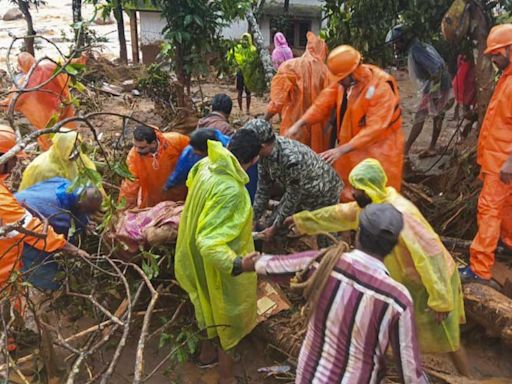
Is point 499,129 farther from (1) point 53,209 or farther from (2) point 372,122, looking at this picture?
(1) point 53,209

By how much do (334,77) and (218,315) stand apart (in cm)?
215

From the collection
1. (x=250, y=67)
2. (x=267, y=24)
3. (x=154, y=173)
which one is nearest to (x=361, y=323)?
(x=154, y=173)

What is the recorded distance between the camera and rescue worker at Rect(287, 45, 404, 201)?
407 centimetres

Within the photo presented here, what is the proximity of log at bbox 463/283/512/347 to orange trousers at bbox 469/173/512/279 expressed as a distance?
9.6 inches

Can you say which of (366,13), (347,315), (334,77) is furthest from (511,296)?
(366,13)

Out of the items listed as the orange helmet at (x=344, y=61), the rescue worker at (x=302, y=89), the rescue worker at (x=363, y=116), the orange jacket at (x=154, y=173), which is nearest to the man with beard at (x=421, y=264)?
the rescue worker at (x=363, y=116)

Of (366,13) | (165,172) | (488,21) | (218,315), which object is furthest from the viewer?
(366,13)

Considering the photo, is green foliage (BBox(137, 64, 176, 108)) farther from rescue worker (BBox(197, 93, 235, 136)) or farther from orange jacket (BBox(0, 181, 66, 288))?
orange jacket (BBox(0, 181, 66, 288))

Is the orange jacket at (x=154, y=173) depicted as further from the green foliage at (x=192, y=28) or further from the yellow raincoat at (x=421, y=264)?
the green foliage at (x=192, y=28)

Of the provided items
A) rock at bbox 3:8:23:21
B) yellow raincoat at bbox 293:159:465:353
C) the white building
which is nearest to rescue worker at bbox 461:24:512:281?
yellow raincoat at bbox 293:159:465:353

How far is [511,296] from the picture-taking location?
381 centimetres

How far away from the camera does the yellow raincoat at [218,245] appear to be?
2768 mm

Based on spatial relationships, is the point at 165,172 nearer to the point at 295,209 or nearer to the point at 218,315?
the point at 295,209

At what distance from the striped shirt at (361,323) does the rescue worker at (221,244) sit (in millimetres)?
701
